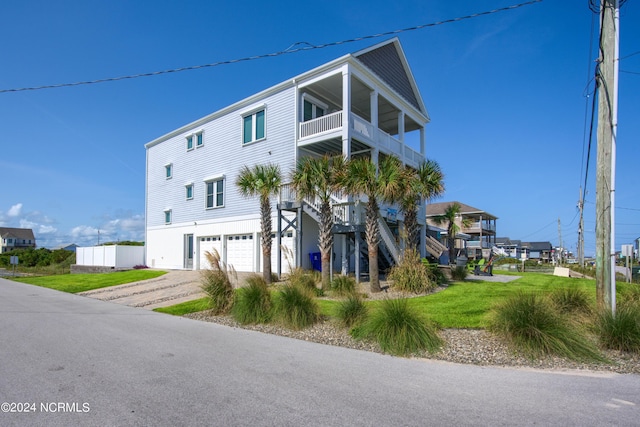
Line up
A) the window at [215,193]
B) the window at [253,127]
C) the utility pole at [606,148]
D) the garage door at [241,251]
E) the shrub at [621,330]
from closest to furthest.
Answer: the shrub at [621,330], the utility pole at [606,148], the window at [253,127], the garage door at [241,251], the window at [215,193]

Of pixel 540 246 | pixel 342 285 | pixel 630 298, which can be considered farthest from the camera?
pixel 540 246

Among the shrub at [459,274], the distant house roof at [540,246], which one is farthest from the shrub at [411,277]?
the distant house roof at [540,246]

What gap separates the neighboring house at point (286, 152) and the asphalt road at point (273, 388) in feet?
29.3

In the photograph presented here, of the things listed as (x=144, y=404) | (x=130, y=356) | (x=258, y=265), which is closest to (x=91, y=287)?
(x=258, y=265)

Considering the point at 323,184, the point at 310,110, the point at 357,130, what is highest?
the point at 310,110

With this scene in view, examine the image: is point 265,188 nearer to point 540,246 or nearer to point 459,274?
point 459,274

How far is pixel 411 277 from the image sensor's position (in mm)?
12477

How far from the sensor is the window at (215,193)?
23562 millimetres

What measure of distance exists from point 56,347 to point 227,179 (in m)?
16.6

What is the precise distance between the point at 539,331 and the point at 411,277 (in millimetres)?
6217

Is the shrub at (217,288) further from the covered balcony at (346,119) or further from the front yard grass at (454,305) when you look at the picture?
the covered balcony at (346,119)

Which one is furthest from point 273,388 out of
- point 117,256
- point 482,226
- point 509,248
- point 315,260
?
point 509,248

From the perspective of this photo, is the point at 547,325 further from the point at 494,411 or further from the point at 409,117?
the point at 409,117

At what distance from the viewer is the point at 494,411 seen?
408 centimetres
